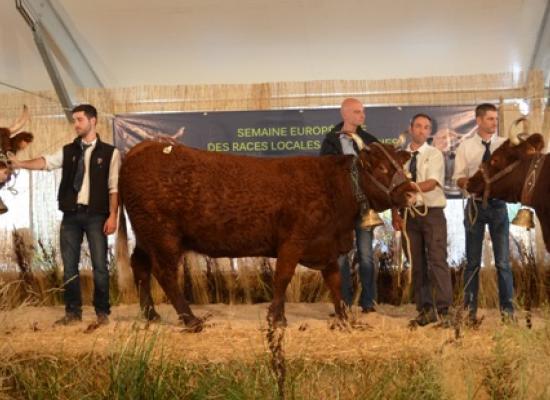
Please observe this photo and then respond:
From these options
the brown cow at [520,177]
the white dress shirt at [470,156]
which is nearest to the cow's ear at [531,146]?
the brown cow at [520,177]

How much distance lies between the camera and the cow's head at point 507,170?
18.5 ft

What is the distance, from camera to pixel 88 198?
19.9 ft

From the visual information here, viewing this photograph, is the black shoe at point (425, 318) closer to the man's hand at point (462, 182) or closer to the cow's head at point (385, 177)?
the cow's head at point (385, 177)

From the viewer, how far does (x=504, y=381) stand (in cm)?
393

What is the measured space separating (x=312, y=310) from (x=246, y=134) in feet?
7.21

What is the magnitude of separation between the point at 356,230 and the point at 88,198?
2567 mm

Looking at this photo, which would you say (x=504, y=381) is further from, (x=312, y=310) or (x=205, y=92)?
(x=205, y=92)

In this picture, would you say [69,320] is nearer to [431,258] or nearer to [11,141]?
[11,141]

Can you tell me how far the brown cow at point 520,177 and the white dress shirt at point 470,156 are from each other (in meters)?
0.31

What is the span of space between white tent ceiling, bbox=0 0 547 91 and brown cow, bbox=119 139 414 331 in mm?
2636

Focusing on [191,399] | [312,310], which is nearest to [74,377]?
[191,399]

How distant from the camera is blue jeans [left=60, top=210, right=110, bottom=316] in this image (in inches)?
240

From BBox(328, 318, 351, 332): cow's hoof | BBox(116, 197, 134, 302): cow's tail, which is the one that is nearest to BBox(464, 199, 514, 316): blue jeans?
BBox(328, 318, 351, 332): cow's hoof

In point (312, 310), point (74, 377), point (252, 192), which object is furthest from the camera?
point (312, 310)
